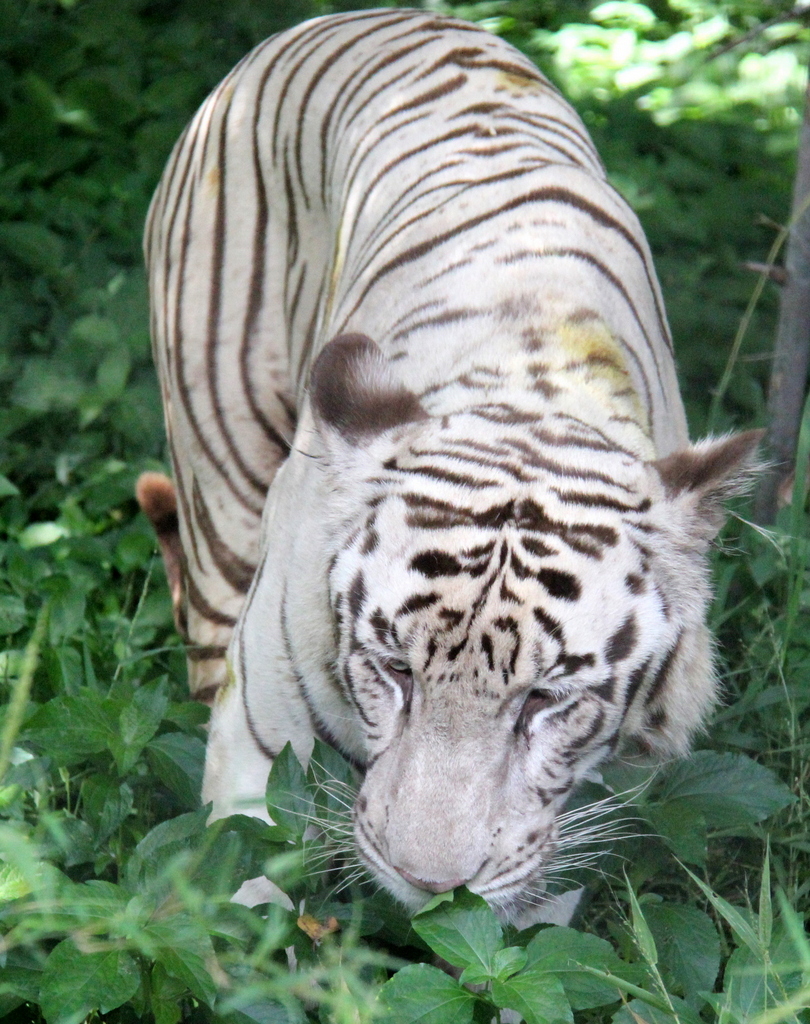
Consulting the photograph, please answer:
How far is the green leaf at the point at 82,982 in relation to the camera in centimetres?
136

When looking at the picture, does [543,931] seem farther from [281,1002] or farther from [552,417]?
[552,417]

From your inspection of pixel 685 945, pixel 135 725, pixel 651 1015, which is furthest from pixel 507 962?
pixel 135 725

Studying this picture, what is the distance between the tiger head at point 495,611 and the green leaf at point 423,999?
100 millimetres

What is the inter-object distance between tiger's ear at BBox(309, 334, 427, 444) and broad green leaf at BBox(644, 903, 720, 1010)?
2.48 feet

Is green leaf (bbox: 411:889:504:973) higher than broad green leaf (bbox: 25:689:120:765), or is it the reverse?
green leaf (bbox: 411:889:504:973)

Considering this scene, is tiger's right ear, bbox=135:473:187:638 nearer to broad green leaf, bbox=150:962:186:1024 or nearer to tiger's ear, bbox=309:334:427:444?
tiger's ear, bbox=309:334:427:444

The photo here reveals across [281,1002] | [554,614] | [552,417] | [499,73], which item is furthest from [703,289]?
[281,1002]

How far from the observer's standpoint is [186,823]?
1.65 meters

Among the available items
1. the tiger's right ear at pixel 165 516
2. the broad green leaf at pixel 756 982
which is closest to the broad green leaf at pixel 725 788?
the broad green leaf at pixel 756 982

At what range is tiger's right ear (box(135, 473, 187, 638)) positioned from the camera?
285 cm

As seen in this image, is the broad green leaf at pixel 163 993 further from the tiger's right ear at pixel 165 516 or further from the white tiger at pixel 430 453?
the tiger's right ear at pixel 165 516

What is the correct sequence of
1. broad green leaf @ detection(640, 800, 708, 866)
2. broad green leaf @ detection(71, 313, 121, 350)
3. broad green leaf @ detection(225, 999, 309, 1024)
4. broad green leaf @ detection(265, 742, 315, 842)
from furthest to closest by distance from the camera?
broad green leaf @ detection(71, 313, 121, 350), broad green leaf @ detection(640, 800, 708, 866), broad green leaf @ detection(265, 742, 315, 842), broad green leaf @ detection(225, 999, 309, 1024)

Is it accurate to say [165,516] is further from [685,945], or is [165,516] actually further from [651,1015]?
[651,1015]

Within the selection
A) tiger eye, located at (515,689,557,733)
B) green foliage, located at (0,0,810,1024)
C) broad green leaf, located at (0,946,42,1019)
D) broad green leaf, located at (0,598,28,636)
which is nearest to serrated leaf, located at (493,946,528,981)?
green foliage, located at (0,0,810,1024)
